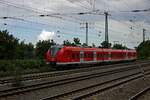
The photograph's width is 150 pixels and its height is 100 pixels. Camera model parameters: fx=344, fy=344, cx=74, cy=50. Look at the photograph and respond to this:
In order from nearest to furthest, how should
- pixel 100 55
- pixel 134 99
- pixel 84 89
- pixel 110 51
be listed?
pixel 134 99 → pixel 84 89 → pixel 100 55 → pixel 110 51

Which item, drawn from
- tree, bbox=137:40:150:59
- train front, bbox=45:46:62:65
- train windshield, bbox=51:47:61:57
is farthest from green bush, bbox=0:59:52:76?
tree, bbox=137:40:150:59

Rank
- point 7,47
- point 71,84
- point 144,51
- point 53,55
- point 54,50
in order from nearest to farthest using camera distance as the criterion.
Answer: point 71,84 < point 53,55 < point 54,50 < point 7,47 < point 144,51

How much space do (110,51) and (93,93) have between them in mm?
38871

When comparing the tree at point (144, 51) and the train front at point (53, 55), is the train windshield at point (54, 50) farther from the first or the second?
the tree at point (144, 51)

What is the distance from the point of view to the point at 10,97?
16.2 meters

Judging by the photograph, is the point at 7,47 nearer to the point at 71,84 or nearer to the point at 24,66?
the point at 24,66

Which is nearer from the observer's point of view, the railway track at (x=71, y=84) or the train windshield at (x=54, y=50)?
the railway track at (x=71, y=84)

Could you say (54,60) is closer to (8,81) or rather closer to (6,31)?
(6,31)

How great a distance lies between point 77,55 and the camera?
41.5 m

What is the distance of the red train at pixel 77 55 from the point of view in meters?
38.5

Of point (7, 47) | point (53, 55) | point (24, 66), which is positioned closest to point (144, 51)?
point (7, 47)

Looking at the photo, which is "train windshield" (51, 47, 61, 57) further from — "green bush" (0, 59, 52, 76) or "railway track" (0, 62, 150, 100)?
"railway track" (0, 62, 150, 100)

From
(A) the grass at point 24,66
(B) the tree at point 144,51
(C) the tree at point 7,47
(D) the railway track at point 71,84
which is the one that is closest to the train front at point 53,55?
(A) the grass at point 24,66

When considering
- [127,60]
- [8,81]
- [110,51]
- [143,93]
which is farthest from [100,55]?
[143,93]
